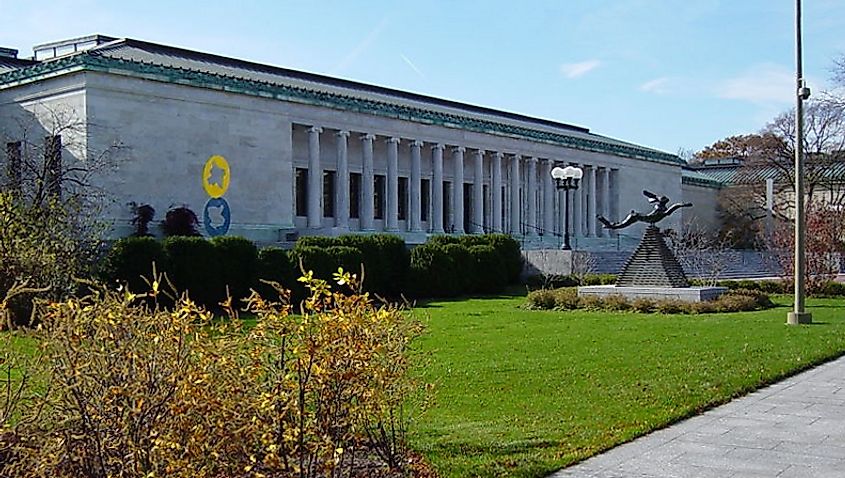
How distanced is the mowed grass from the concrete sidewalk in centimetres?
26

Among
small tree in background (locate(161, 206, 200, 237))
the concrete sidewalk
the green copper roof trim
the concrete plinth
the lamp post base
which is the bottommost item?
the concrete sidewalk

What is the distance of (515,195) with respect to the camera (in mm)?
58469

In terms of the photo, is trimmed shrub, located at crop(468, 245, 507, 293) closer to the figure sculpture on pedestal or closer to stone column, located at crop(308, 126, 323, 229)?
Answer: the figure sculpture on pedestal

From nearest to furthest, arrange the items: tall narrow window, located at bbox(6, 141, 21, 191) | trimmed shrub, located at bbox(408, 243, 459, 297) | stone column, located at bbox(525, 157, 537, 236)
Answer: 1. tall narrow window, located at bbox(6, 141, 21, 191)
2. trimmed shrub, located at bbox(408, 243, 459, 297)
3. stone column, located at bbox(525, 157, 537, 236)

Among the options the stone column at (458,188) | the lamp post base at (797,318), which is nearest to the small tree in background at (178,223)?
the stone column at (458,188)

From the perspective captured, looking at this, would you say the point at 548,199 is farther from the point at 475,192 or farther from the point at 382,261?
Answer: the point at 382,261

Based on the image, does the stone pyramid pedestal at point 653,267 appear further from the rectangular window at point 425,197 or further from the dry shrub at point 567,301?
the rectangular window at point 425,197

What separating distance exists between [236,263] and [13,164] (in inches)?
379

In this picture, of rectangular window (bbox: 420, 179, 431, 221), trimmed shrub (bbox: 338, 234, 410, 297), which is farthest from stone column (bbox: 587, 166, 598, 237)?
trimmed shrub (bbox: 338, 234, 410, 297)

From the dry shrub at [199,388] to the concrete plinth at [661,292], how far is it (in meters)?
21.8

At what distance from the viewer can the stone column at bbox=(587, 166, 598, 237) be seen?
64125 mm

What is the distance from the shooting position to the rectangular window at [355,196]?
4922cm

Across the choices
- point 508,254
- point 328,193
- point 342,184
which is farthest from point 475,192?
point 508,254

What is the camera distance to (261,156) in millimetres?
41469
